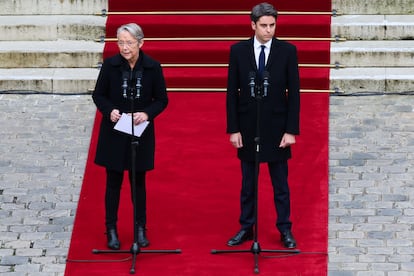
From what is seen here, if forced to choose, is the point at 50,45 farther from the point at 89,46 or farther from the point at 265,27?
the point at 265,27

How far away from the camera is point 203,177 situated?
12.4m

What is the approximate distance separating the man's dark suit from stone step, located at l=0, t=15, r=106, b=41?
408 cm

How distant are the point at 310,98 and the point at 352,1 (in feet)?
5.20

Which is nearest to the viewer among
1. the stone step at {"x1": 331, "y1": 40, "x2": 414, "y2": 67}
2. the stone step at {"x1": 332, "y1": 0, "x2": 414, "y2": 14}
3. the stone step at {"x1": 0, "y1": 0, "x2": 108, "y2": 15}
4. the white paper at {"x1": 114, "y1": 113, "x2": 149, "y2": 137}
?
the white paper at {"x1": 114, "y1": 113, "x2": 149, "y2": 137}

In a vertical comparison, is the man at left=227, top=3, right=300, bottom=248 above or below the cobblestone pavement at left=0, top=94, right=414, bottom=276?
above

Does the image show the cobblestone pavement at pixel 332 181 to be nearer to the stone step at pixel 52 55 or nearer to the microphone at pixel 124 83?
the stone step at pixel 52 55

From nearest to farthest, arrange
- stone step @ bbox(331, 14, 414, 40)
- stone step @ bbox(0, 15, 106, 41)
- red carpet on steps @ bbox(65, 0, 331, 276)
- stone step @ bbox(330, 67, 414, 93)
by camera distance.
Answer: red carpet on steps @ bbox(65, 0, 331, 276)
stone step @ bbox(330, 67, 414, 93)
stone step @ bbox(331, 14, 414, 40)
stone step @ bbox(0, 15, 106, 41)

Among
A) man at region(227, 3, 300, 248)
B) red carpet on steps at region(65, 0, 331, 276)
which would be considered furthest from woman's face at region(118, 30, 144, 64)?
red carpet on steps at region(65, 0, 331, 276)

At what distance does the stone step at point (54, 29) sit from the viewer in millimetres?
14719

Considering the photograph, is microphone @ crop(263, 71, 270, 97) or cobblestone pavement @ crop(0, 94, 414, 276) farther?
cobblestone pavement @ crop(0, 94, 414, 276)

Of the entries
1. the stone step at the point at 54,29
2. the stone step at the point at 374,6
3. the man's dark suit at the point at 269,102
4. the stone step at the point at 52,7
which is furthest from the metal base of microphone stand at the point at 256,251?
the stone step at the point at 52,7

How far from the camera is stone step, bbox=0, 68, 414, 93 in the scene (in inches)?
551

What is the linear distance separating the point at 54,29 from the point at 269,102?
14.9 feet

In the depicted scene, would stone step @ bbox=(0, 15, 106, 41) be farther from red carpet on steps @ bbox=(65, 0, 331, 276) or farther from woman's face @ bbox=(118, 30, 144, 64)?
woman's face @ bbox=(118, 30, 144, 64)
